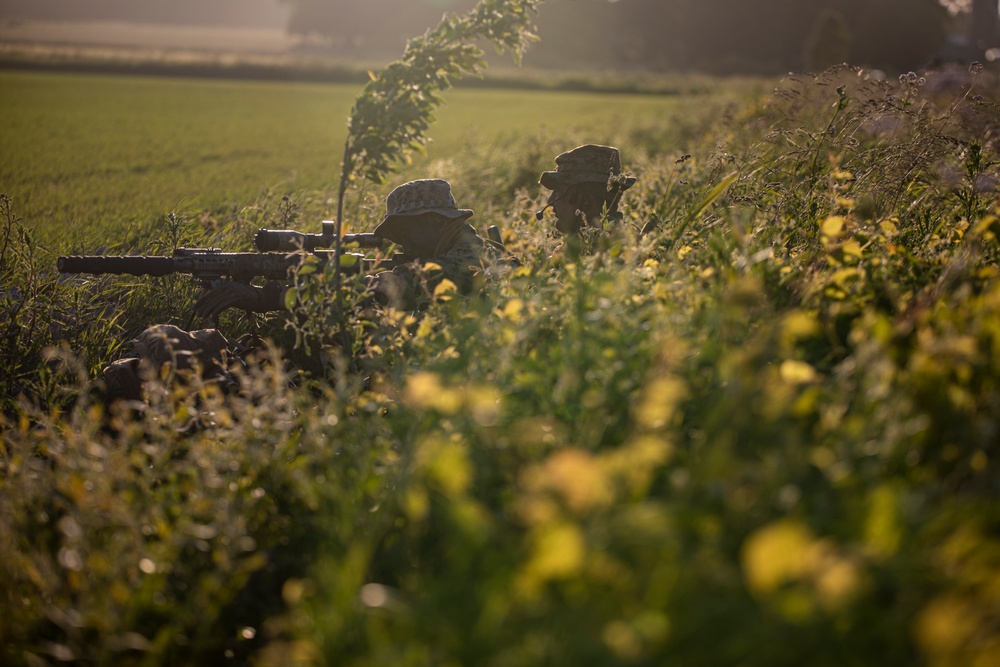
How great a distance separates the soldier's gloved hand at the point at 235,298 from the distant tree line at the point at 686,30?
163 feet

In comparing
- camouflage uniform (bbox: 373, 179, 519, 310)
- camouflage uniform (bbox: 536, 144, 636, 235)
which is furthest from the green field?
camouflage uniform (bbox: 536, 144, 636, 235)

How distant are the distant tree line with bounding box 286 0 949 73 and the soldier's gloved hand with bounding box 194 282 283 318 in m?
49.6

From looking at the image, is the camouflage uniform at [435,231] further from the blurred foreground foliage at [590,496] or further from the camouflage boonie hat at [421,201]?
the blurred foreground foliage at [590,496]

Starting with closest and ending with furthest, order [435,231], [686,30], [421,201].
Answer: [421,201]
[435,231]
[686,30]

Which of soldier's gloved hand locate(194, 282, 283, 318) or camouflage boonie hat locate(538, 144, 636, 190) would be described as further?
camouflage boonie hat locate(538, 144, 636, 190)

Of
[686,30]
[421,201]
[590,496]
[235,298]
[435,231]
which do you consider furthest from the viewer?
[686,30]

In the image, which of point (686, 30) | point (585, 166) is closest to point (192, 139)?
point (585, 166)

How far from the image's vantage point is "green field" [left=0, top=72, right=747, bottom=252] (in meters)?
9.28

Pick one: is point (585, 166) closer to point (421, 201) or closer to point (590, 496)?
point (421, 201)

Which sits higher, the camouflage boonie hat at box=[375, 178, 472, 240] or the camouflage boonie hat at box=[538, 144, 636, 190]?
the camouflage boonie hat at box=[538, 144, 636, 190]

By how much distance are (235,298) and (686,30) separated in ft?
282

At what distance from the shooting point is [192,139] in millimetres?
19609

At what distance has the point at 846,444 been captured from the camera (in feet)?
6.72

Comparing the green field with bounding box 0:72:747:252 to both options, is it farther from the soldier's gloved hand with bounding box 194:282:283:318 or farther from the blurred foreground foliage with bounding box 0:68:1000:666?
the blurred foreground foliage with bounding box 0:68:1000:666
